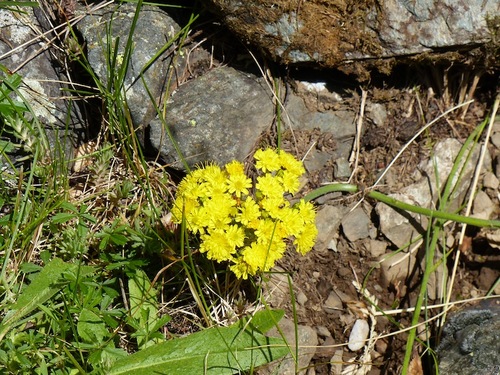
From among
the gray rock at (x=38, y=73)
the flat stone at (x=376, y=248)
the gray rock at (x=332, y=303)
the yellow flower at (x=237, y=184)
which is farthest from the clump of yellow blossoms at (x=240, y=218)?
the gray rock at (x=38, y=73)

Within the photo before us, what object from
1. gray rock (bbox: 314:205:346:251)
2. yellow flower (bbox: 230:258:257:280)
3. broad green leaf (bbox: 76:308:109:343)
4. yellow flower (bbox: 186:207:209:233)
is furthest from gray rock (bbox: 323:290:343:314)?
broad green leaf (bbox: 76:308:109:343)

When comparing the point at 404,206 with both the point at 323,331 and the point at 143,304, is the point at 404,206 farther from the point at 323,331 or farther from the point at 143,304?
the point at 143,304

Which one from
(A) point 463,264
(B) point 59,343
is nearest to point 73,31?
(B) point 59,343

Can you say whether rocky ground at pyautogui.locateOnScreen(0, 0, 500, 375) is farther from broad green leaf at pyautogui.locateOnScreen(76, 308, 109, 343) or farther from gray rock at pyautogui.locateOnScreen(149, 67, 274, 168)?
broad green leaf at pyautogui.locateOnScreen(76, 308, 109, 343)

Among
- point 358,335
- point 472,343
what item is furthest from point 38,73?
point 472,343

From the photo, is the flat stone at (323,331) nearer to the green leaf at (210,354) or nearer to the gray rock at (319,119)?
the green leaf at (210,354)

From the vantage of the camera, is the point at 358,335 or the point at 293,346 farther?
the point at 358,335

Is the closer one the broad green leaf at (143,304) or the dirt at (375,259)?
the broad green leaf at (143,304)

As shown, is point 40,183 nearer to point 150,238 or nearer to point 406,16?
point 150,238
